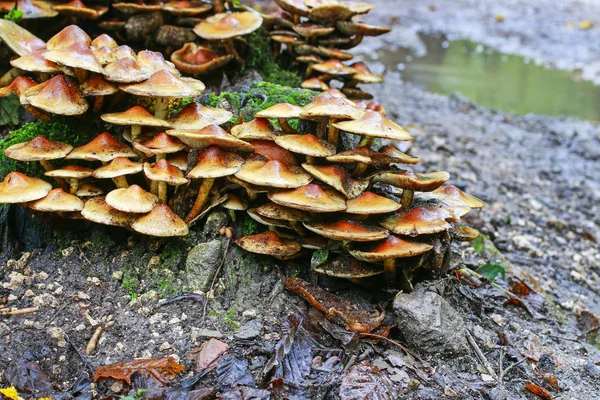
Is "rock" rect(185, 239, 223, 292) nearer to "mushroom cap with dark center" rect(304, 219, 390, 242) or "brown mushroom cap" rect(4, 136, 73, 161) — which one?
"mushroom cap with dark center" rect(304, 219, 390, 242)

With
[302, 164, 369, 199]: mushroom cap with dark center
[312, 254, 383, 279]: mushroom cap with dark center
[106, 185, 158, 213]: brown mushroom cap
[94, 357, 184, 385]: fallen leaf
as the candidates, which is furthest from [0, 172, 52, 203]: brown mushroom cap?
[312, 254, 383, 279]: mushroom cap with dark center

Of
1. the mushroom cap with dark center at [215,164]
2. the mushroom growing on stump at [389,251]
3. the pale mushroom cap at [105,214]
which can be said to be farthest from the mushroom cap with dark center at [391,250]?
the pale mushroom cap at [105,214]

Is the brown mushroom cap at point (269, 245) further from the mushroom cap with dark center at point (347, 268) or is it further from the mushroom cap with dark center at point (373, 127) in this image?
the mushroom cap with dark center at point (373, 127)

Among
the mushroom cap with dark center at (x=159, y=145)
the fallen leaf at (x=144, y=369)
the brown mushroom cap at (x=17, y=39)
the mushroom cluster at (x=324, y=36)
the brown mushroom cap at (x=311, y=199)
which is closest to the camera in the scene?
the fallen leaf at (x=144, y=369)

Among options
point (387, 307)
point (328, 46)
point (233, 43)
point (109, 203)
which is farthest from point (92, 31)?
point (387, 307)

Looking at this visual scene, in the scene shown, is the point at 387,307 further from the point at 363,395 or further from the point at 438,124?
the point at 438,124

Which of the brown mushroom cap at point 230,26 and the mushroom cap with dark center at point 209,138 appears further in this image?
the brown mushroom cap at point 230,26
